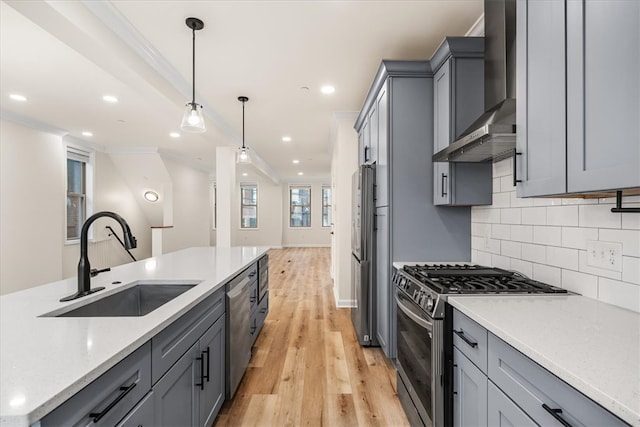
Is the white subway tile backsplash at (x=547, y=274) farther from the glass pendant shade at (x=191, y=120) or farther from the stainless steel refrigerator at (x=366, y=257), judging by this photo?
the glass pendant shade at (x=191, y=120)

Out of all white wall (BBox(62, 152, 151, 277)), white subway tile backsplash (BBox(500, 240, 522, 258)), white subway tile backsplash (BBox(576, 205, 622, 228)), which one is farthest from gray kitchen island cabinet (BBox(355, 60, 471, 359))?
white wall (BBox(62, 152, 151, 277))

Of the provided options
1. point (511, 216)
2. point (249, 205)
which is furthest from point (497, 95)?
point (249, 205)

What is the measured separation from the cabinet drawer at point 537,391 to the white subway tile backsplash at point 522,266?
0.92 meters

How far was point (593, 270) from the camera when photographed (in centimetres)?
142

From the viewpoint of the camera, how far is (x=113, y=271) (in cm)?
214

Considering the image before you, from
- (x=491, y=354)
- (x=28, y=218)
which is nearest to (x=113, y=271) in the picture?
(x=491, y=354)

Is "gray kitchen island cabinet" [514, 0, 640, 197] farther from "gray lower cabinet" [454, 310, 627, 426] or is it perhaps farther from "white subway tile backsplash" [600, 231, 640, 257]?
"gray lower cabinet" [454, 310, 627, 426]

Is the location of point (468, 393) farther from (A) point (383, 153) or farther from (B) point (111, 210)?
(B) point (111, 210)

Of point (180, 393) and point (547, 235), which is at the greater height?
point (547, 235)

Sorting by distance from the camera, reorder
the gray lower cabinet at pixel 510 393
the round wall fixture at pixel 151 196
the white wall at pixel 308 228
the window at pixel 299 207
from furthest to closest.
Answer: the window at pixel 299 207 < the white wall at pixel 308 228 < the round wall fixture at pixel 151 196 < the gray lower cabinet at pixel 510 393

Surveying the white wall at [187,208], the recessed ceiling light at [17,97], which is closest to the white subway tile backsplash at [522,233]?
the recessed ceiling light at [17,97]

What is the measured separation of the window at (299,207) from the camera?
12.1 metres

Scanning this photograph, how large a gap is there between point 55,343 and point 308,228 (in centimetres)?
1113

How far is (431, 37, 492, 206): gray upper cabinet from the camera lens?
6.93ft
